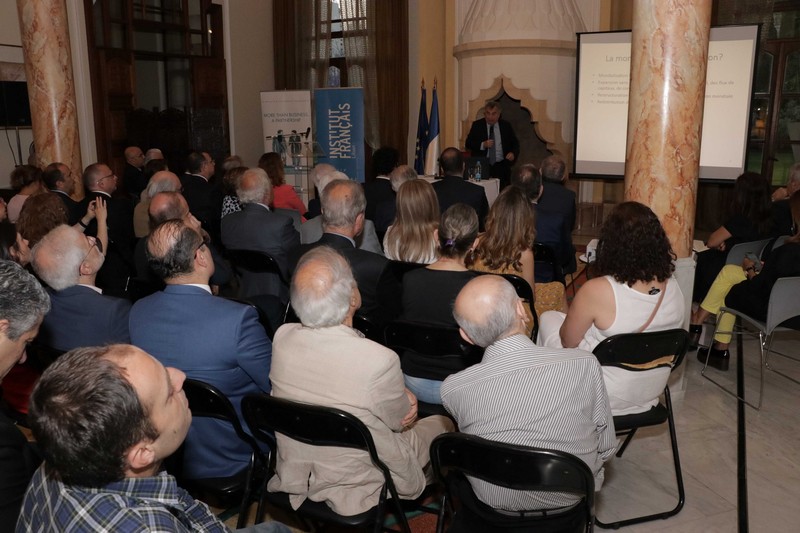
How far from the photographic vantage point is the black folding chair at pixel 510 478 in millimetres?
1786

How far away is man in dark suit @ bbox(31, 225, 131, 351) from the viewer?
2.69m

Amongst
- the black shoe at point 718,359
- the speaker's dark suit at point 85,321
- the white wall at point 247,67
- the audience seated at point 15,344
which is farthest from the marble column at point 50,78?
the black shoe at point 718,359

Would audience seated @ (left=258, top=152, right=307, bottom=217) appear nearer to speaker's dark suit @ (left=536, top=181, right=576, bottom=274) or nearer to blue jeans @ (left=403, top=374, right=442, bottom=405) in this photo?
speaker's dark suit @ (left=536, top=181, right=576, bottom=274)

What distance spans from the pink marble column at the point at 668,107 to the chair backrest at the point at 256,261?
2054 mm

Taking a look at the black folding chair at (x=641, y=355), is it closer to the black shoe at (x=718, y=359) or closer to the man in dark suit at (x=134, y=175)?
the black shoe at (x=718, y=359)

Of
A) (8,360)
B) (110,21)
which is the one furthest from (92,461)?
(110,21)

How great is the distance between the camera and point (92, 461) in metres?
1.25

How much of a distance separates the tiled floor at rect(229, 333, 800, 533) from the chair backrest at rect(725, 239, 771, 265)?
0.85 m

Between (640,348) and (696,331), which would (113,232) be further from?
(696,331)

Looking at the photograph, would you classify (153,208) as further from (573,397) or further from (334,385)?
(573,397)

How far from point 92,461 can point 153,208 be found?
9.25ft

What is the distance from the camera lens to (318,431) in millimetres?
2029

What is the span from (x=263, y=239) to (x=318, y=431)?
246 cm

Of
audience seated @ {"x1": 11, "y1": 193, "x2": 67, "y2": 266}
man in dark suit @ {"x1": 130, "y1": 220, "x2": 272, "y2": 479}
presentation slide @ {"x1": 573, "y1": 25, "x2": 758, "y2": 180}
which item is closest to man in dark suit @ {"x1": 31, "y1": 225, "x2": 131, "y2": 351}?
man in dark suit @ {"x1": 130, "y1": 220, "x2": 272, "y2": 479}
